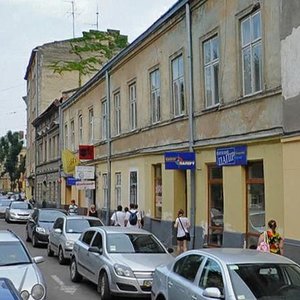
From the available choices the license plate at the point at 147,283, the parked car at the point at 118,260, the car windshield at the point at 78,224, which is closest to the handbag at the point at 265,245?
the parked car at the point at 118,260

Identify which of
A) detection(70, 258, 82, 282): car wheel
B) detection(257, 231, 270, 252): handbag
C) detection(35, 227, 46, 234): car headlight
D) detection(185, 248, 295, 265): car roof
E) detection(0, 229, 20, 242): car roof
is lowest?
detection(70, 258, 82, 282): car wheel

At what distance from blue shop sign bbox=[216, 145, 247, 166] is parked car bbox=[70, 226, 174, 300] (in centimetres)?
375

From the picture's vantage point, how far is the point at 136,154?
24797mm

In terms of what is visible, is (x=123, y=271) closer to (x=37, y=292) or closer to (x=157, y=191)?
(x=37, y=292)

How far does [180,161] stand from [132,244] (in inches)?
239

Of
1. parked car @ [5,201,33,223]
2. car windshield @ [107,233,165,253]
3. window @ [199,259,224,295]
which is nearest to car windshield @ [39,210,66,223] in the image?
car windshield @ [107,233,165,253]

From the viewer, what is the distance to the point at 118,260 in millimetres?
11750

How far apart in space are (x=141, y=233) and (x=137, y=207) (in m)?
10.5

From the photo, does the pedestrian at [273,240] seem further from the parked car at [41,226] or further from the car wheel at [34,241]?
the car wheel at [34,241]

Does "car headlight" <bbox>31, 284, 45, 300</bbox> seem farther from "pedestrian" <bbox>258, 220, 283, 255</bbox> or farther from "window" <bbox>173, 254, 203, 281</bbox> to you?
"pedestrian" <bbox>258, 220, 283, 255</bbox>

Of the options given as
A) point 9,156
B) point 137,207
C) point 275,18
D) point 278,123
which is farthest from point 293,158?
point 9,156

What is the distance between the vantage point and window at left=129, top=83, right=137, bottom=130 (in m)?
25.7

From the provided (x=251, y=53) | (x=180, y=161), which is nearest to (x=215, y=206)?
(x=180, y=161)

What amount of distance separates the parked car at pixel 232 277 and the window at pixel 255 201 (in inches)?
272
